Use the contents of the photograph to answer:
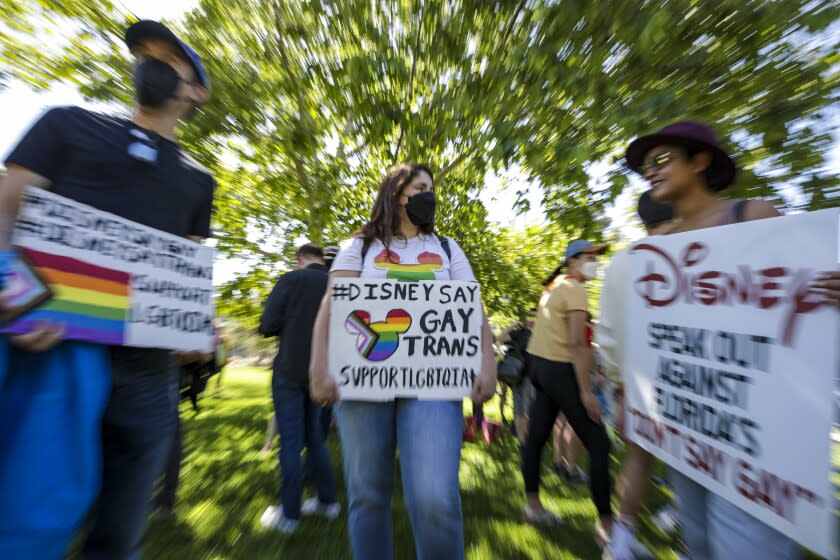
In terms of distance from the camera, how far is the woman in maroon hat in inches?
56.7

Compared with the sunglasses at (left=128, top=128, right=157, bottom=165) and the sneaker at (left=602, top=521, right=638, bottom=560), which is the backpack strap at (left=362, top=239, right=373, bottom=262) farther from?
the sneaker at (left=602, top=521, right=638, bottom=560)

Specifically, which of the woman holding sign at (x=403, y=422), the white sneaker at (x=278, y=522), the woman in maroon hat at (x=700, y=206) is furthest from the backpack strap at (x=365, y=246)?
the white sneaker at (x=278, y=522)

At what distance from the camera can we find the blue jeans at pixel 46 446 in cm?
107

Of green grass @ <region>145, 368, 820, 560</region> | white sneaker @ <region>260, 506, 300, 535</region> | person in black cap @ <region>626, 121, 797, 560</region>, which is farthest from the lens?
white sneaker @ <region>260, 506, 300, 535</region>

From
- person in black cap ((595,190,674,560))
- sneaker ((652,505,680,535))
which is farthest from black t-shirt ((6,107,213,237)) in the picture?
sneaker ((652,505,680,535))

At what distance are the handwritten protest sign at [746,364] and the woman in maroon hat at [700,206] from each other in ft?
0.42

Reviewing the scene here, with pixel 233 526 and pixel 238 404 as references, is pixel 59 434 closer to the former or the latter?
pixel 233 526

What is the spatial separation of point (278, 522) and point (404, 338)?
7.53 ft

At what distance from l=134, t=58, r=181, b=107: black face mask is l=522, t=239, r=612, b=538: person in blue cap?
2.71 metres

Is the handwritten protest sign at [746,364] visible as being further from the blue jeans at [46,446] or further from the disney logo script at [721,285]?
the blue jeans at [46,446]

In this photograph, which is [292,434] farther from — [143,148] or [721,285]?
[721,285]

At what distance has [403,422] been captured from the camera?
183 cm

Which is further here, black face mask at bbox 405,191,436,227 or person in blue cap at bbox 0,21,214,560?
black face mask at bbox 405,191,436,227

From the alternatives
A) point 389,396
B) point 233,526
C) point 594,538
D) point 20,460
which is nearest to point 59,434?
point 20,460
